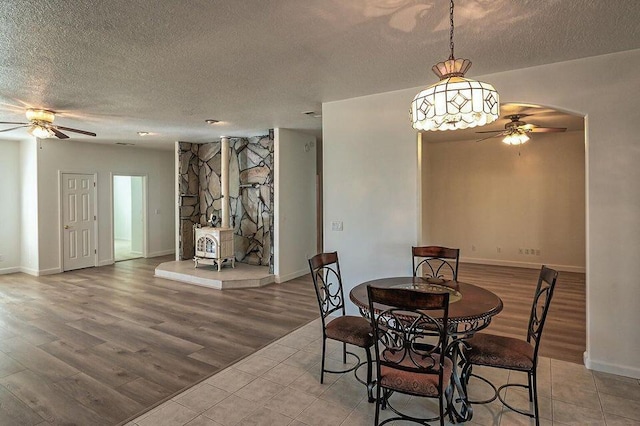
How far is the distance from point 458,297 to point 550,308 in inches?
120

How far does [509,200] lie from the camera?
751cm

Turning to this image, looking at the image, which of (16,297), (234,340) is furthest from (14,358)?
(16,297)

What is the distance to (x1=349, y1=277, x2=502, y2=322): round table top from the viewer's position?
221cm

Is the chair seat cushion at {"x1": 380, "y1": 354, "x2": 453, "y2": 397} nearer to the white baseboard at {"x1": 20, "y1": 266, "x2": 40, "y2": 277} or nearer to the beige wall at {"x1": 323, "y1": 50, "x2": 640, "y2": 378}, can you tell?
the beige wall at {"x1": 323, "y1": 50, "x2": 640, "y2": 378}

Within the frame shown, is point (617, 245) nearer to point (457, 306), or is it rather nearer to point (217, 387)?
point (457, 306)

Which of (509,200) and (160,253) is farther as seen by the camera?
(160,253)

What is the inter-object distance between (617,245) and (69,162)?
9.01 metres

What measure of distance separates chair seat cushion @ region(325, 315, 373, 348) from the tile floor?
16.5 inches

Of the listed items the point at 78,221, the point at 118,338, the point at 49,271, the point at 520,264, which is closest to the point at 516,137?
the point at 520,264

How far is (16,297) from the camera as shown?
18.0 feet

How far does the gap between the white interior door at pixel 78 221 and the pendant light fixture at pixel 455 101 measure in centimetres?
785

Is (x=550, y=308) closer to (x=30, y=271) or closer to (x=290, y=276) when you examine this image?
(x=290, y=276)

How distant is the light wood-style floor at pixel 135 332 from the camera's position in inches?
108

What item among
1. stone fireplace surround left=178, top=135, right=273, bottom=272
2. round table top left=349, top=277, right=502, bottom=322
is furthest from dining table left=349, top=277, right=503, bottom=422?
stone fireplace surround left=178, top=135, right=273, bottom=272
